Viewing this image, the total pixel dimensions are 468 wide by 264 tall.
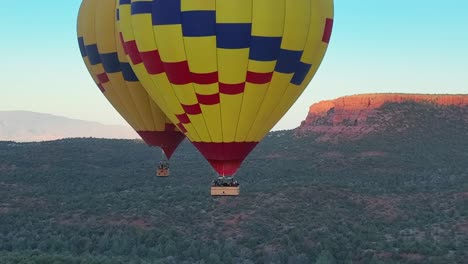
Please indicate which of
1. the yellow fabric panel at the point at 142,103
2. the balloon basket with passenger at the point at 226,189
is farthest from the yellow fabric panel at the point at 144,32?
the balloon basket with passenger at the point at 226,189

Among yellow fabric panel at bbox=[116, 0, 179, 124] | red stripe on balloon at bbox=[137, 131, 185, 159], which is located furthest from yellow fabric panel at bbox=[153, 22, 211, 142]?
red stripe on balloon at bbox=[137, 131, 185, 159]

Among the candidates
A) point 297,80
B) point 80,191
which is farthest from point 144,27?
point 80,191

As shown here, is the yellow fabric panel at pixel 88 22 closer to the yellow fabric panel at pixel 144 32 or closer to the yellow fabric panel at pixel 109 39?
the yellow fabric panel at pixel 109 39

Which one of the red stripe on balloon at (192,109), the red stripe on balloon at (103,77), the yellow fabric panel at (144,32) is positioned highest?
the yellow fabric panel at (144,32)

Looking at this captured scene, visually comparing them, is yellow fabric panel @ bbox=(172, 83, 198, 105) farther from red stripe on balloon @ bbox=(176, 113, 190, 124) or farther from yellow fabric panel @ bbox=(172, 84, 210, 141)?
red stripe on balloon @ bbox=(176, 113, 190, 124)

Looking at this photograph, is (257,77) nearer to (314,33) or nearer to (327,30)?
(314,33)
